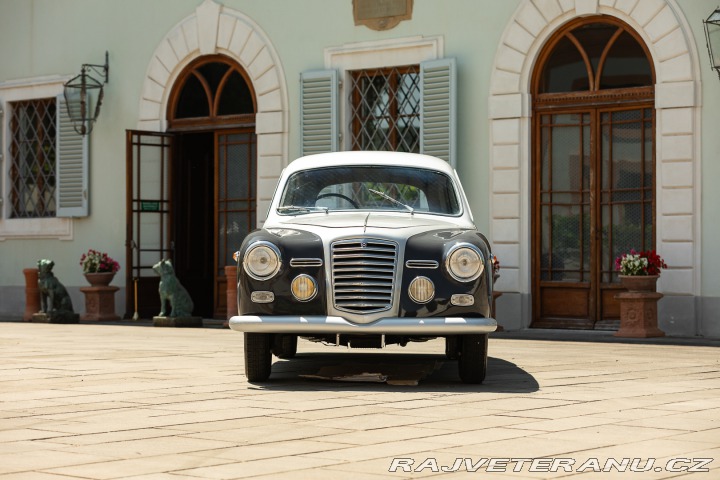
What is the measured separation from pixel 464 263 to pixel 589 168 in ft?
24.0

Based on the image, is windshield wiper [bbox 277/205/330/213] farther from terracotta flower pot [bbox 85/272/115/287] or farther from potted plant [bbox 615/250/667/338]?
terracotta flower pot [bbox 85/272/115/287]

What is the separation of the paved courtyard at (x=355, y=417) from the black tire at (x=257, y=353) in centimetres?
13

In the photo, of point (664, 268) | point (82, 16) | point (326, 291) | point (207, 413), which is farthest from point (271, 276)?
point (82, 16)

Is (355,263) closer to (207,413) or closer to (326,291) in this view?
(326,291)

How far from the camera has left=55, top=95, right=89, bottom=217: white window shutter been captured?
19141 millimetres

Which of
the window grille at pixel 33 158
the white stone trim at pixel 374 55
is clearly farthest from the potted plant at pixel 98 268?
the white stone trim at pixel 374 55

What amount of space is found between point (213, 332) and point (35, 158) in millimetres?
6030

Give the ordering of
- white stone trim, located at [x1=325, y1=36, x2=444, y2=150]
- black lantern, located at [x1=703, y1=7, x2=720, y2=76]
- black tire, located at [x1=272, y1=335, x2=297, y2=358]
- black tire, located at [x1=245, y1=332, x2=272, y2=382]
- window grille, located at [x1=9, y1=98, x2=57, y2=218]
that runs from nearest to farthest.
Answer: black tire, located at [x1=245, y1=332, x2=272, y2=382]
black tire, located at [x1=272, y1=335, x2=297, y2=358]
black lantern, located at [x1=703, y1=7, x2=720, y2=76]
white stone trim, located at [x1=325, y1=36, x2=444, y2=150]
window grille, located at [x1=9, y1=98, x2=57, y2=218]

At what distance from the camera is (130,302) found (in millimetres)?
18344

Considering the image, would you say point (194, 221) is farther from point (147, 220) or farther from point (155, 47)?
point (155, 47)

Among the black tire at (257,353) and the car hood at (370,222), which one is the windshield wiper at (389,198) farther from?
the black tire at (257,353)

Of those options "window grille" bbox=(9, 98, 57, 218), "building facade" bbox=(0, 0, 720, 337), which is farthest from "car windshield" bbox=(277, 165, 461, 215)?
"window grille" bbox=(9, 98, 57, 218)

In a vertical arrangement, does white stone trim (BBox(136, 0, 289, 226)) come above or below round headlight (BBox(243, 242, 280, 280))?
above

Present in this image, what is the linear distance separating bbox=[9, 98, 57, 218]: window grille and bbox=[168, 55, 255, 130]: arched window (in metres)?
2.38
